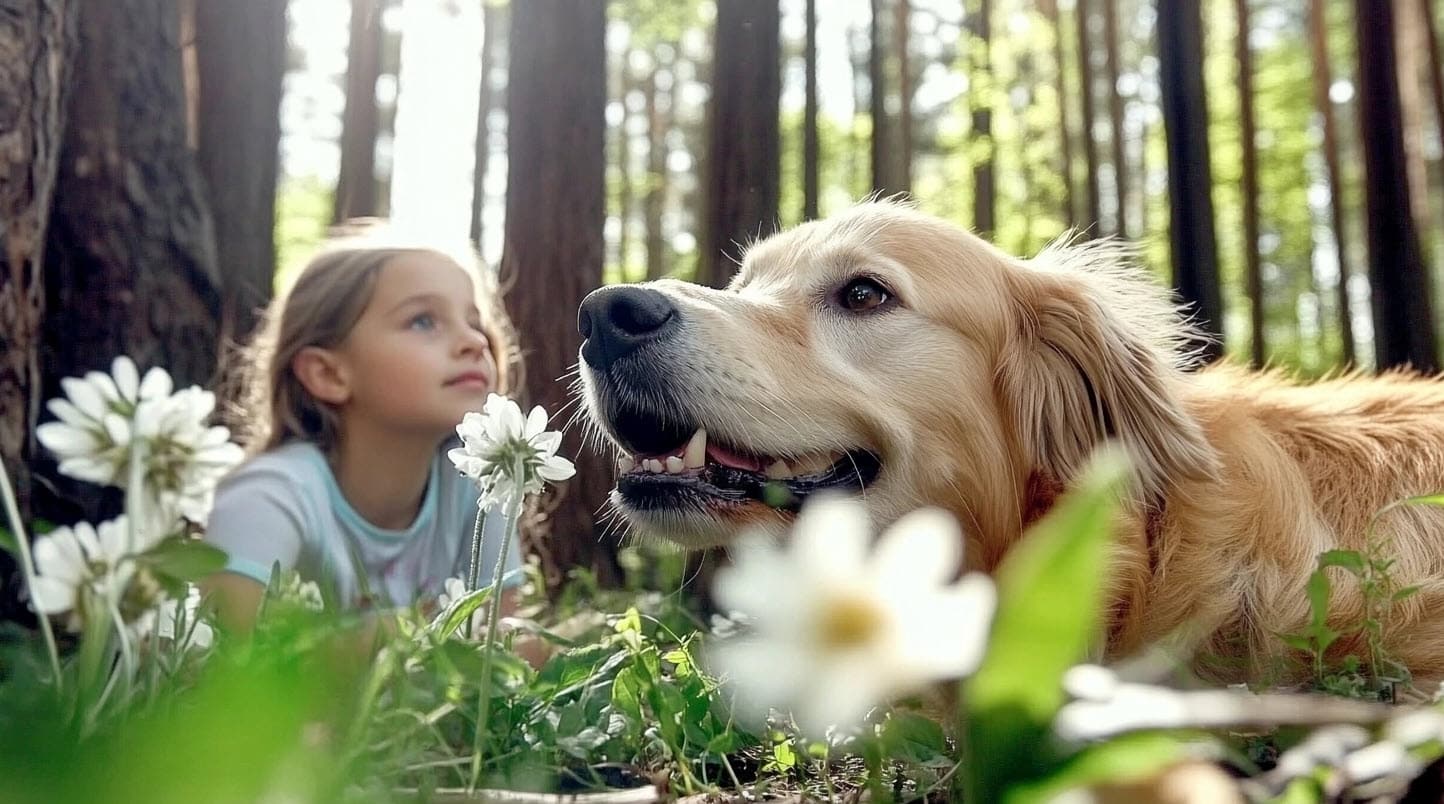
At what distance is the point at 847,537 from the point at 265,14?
685 cm

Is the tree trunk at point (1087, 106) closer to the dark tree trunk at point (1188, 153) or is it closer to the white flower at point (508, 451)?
the dark tree trunk at point (1188, 153)

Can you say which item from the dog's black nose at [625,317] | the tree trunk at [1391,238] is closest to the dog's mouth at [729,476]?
the dog's black nose at [625,317]

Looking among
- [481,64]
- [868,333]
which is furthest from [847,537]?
[481,64]

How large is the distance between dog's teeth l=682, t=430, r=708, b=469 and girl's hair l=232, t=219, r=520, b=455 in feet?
6.23

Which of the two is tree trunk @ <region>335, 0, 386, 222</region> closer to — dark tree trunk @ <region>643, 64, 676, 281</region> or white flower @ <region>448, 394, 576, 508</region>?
dark tree trunk @ <region>643, 64, 676, 281</region>

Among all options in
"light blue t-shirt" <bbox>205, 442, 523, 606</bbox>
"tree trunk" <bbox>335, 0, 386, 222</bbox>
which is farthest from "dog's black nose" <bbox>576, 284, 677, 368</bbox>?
"tree trunk" <bbox>335, 0, 386, 222</bbox>

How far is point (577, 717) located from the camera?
1.38 m

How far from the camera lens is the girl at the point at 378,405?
3.64m

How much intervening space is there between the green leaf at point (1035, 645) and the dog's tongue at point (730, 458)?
1680 millimetres

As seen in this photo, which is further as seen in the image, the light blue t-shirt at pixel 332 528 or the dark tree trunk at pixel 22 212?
the light blue t-shirt at pixel 332 528

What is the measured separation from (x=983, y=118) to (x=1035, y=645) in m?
17.3

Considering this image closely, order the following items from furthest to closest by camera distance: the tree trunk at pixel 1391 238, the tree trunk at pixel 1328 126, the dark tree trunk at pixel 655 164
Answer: the dark tree trunk at pixel 655 164 → the tree trunk at pixel 1328 126 → the tree trunk at pixel 1391 238

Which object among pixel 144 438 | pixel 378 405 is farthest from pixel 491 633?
pixel 378 405

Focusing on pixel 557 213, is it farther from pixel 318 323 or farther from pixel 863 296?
pixel 863 296
